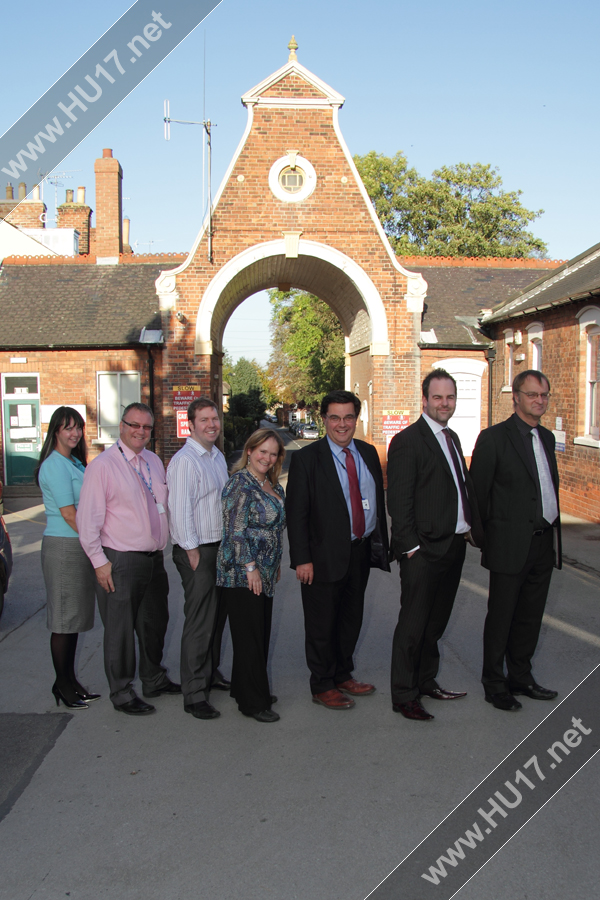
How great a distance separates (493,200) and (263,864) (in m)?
35.4

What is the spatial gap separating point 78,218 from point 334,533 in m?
28.9

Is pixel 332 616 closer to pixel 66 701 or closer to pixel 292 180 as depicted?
pixel 66 701

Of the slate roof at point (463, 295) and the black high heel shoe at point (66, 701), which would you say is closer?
the black high heel shoe at point (66, 701)

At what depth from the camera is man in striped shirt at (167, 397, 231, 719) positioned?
181 inches

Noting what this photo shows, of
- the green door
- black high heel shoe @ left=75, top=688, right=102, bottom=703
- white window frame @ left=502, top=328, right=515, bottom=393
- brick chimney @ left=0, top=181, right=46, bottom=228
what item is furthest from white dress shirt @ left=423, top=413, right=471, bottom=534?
brick chimney @ left=0, top=181, right=46, bottom=228

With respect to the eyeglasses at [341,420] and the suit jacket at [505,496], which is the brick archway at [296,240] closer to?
the suit jacket at [505,496]

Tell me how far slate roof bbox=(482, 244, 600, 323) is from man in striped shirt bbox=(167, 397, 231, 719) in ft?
29.2

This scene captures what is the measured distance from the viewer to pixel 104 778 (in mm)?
3859

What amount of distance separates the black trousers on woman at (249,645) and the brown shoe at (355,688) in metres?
0.66

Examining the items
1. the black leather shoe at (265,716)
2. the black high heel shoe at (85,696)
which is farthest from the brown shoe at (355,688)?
the black high heel shoe at (85,696)

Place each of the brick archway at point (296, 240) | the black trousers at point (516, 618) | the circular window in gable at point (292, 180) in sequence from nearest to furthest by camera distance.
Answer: the black trousers at point (516, 618)
the brick archway at point (296, 240)
the circular window in gable at point (292, 180)

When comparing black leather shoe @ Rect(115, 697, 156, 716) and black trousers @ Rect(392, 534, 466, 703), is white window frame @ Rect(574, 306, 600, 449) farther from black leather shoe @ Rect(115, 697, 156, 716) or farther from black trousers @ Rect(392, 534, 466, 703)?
black leather shoe @ Rect(115, 697, 156, 716)

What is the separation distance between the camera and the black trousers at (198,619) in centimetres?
470

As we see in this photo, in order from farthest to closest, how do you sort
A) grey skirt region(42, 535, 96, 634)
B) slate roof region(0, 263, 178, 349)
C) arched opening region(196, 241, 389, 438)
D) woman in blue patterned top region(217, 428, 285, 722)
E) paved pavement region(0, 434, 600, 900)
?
slate roof region(0, 263, 178, 349)
arched opening region(196, 241, 389, 438)
grey skirt region(42, 535, 96, 634)
woman in blue patterned top region(217, 428, 285, 722)
paved pavement region(0, 434, 600, 900)
